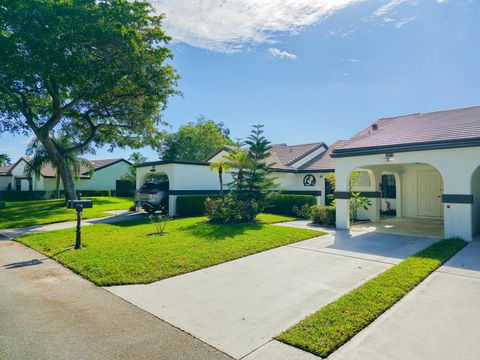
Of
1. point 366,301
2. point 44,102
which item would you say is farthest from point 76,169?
point 366,301

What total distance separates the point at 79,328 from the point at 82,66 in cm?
1532

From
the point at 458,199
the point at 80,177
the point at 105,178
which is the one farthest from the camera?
the point at 105,178

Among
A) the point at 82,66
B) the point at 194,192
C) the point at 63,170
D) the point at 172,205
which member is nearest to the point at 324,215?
the point at 194,192

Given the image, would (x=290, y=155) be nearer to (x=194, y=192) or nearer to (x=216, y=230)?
(x=194, y=192)

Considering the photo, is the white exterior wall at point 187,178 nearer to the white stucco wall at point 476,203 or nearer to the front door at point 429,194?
the front door at point 429,194

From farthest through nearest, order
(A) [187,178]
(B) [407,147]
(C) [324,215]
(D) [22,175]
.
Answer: (D) [22,175]
(A) [187,178]
(C) [324,215]
(B) [407,147]

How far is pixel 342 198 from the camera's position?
11.4m

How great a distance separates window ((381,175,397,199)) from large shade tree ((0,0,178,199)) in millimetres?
14934

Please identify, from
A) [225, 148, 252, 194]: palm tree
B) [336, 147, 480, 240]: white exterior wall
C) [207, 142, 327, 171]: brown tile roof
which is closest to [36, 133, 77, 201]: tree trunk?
[207, 142, 327, 171]: brown tile roof

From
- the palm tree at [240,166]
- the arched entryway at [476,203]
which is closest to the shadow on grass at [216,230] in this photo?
the palm tree at [240,166]

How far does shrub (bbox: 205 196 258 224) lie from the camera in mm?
12711

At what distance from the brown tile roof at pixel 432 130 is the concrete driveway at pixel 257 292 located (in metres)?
3.99

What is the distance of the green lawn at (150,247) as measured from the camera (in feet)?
19.8

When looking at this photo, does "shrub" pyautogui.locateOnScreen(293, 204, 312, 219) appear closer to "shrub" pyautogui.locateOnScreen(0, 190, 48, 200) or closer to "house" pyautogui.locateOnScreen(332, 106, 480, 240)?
"house" pyautogui.locateOnScreen(332, 106, 480, 240)
